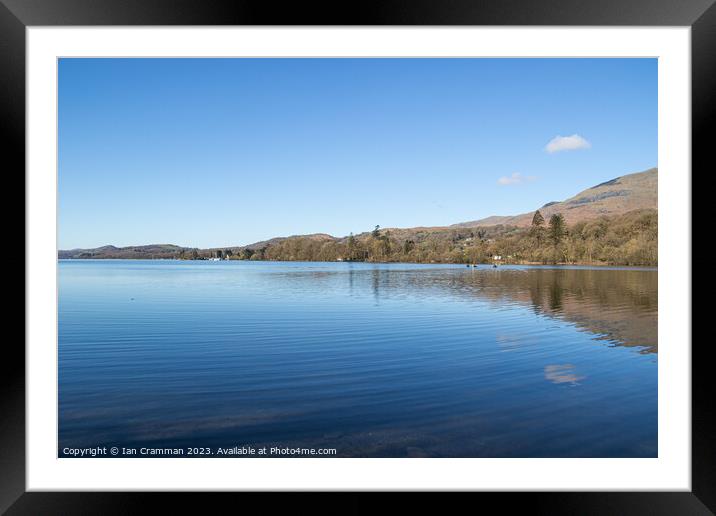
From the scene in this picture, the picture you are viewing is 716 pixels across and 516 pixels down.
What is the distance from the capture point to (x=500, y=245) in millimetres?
71125

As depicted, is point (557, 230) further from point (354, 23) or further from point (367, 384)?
point (354, 23)

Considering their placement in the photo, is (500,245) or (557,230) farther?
(500,245)

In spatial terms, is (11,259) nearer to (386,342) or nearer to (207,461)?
(207,461)

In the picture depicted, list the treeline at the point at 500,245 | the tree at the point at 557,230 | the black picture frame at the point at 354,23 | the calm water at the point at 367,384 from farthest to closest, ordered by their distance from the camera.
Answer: the tree at the point at 557,230 < the treeline at the point at 500,245 < the calm water at the point at 367,384 < the black picture frame at the point at 354,23

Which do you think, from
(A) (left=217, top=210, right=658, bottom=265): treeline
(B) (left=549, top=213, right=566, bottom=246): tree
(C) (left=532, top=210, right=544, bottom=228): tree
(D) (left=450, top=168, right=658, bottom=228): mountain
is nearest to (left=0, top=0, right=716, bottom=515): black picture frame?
(A) (left=217, top=210, right=658, bottom=265): treeline

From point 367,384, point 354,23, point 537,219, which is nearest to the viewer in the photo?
point 354,23

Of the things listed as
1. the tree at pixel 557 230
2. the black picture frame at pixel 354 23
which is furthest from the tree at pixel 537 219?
the black picture frame at pixel 354 23

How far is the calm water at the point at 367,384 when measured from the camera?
3.57 meters

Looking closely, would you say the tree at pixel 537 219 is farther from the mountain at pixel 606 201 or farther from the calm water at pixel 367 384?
the calm water at pixel 367 384

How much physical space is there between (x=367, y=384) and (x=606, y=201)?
378ft

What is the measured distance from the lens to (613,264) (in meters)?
49.6

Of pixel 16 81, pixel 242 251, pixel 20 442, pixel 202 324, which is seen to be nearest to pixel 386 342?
pixel 202 324

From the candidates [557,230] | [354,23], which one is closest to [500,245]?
[557,230]

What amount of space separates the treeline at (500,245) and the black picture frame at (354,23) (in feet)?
129
